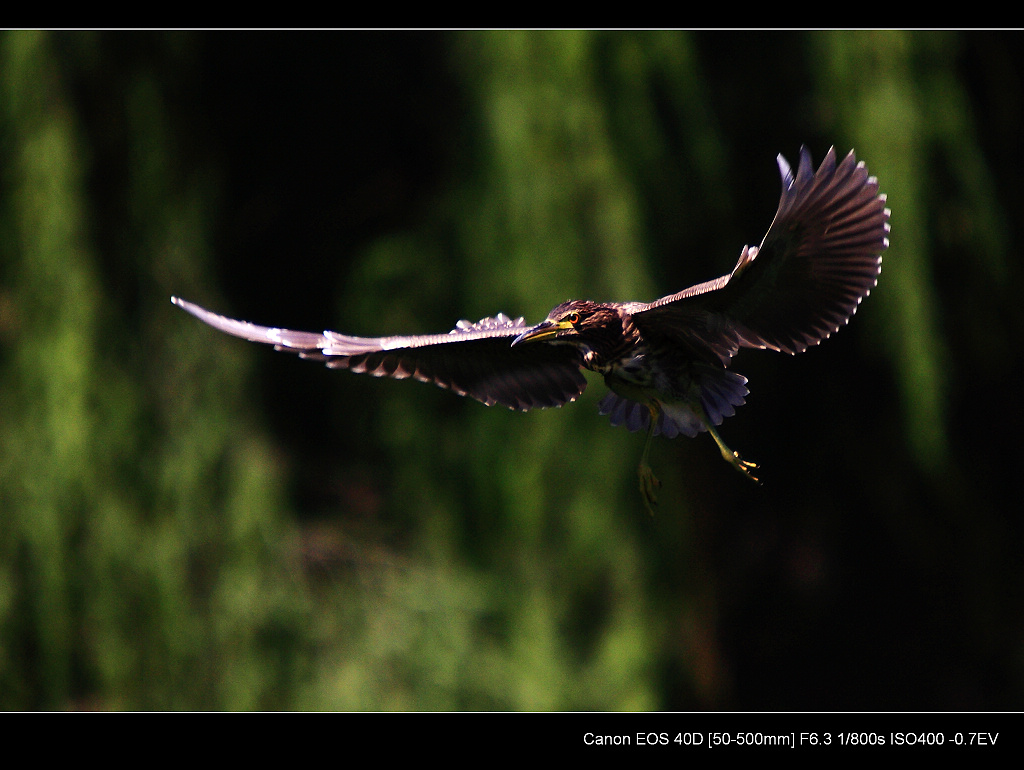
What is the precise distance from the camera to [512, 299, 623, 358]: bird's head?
124 cm

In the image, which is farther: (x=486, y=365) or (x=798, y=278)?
(x=486, y=365)

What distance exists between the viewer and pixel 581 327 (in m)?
1.25

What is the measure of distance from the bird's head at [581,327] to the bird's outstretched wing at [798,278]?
0.04 meters

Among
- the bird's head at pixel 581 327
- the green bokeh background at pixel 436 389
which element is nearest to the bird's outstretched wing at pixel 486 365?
the bird's head at pixel 581 327

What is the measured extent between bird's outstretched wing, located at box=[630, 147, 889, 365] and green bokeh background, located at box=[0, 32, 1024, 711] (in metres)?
1.17

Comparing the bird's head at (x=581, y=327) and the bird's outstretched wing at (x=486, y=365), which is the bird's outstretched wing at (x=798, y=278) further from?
the bird's outstretched wing at (x=486, y=365)

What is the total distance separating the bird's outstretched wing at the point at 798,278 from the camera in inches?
46.0

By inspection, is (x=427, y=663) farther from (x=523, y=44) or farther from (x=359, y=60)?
(x=359, y=60)

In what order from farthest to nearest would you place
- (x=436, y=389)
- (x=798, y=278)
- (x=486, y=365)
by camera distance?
(x=436, y=389)
(x=486, y=365)
(x=798, y=278)

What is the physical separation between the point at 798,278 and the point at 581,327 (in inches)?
9.8

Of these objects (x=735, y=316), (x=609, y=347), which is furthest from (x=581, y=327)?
(x=735, y=316)

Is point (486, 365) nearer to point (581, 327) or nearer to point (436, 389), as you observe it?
point (581, 327)

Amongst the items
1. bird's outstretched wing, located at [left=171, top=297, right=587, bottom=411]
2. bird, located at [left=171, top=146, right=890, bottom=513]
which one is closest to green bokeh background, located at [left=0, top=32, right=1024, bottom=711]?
bird's outstretched wing, located at [left=171, top=297, right=587, bottom=411]

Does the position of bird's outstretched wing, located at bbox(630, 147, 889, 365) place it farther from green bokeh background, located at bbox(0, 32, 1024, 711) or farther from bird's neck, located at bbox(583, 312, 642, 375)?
green bokeh background, located at bbox(0, 32, 1024, 711)
